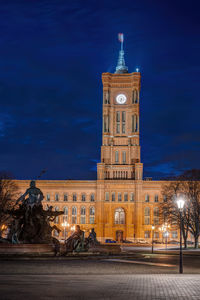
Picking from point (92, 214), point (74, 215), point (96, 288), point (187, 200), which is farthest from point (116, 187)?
point (96, 288)

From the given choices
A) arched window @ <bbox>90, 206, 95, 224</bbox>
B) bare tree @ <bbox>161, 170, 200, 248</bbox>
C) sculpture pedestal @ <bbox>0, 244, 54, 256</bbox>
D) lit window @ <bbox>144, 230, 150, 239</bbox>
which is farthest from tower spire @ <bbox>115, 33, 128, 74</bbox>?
sculpture pedestal @ <bbox>0, 244, 54, 256</bbox>

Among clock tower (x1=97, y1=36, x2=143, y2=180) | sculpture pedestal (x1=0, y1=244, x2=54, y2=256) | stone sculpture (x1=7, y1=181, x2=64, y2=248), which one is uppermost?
clock tower (x1=97, y1=36, x2=143, y2=180)

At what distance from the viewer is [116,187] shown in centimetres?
10600

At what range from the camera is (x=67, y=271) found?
65.0 feet

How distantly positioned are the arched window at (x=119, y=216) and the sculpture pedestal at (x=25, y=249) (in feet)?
260

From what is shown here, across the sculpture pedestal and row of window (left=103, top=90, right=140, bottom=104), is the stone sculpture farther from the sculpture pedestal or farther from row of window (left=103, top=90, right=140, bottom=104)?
row of window (left=103, top=90, right=140, bottom=104)

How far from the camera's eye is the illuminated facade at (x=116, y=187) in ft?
341

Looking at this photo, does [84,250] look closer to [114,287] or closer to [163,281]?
[163,281]

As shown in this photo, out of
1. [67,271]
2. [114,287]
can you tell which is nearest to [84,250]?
[67,271]

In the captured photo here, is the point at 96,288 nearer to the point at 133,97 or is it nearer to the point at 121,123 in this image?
the point at 121,123

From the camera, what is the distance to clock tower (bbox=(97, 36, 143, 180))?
109 metres

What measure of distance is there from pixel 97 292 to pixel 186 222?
173ft

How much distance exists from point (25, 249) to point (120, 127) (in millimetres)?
89135

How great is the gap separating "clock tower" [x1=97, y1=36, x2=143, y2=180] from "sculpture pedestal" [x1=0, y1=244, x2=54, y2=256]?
79.4 metres
